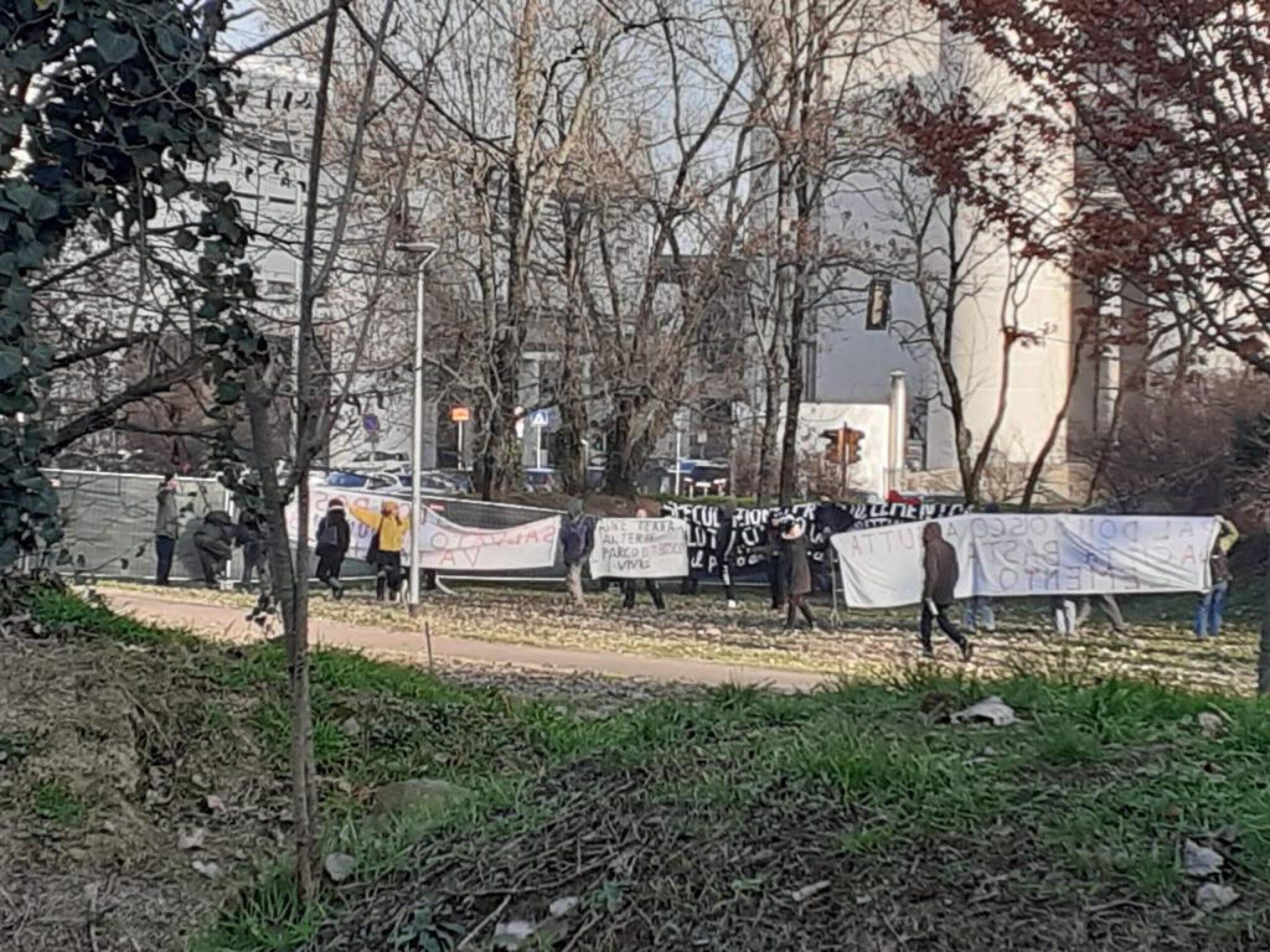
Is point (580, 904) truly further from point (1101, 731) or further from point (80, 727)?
point (80, 727)

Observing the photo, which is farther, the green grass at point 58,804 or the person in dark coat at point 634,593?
the person in dark coat at point 634,593

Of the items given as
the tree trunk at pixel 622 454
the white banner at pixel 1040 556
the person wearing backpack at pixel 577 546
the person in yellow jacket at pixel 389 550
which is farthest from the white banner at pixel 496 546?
the white banner at pixel 1040 556

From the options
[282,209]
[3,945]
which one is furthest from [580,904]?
[282,209]

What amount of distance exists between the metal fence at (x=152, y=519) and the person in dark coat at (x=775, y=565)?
3770mm

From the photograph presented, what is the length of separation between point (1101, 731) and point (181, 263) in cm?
439

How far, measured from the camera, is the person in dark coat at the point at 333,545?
24125 mm

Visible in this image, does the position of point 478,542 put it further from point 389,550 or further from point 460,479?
point 460,479

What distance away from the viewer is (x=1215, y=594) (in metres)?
20.0

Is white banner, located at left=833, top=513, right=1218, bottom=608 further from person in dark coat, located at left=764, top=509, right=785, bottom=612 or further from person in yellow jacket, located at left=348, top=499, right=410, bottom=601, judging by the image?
person in yellow jacket, located at left=348, top=499, right=410, bottom=601

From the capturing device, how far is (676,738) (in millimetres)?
5086

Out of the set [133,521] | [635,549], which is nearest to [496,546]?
[635,549]

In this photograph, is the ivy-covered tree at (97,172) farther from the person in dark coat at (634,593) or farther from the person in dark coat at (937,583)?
the person in dark coat at (634,593)

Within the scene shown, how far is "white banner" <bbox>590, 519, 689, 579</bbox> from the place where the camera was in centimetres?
2431

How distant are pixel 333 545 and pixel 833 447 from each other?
14.7 m
